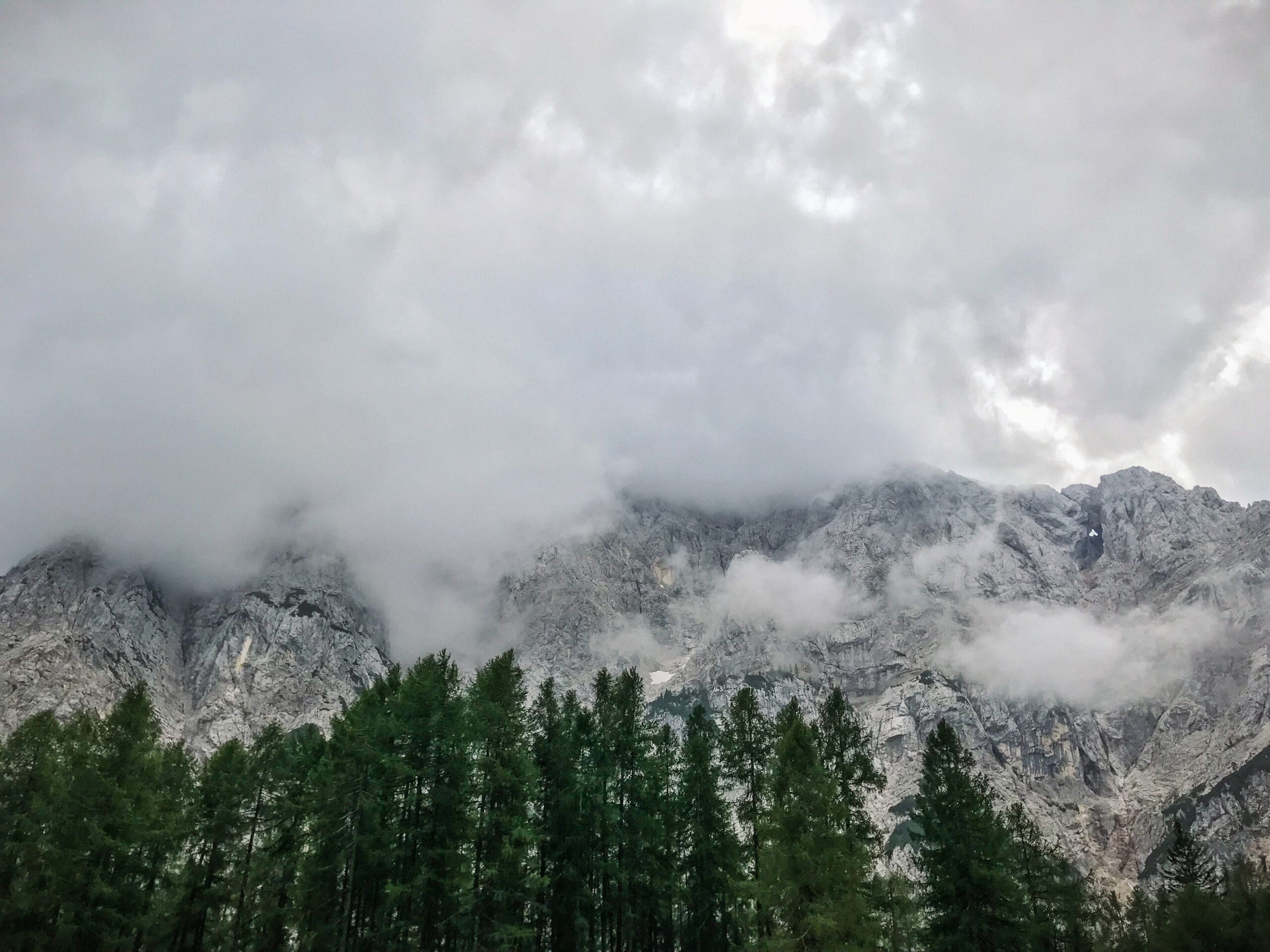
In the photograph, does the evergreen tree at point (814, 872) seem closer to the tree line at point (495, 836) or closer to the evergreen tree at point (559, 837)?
the tree line at point (495, 836)

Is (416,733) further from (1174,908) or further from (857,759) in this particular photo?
(1174,908)

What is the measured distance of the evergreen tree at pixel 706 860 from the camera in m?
40.3

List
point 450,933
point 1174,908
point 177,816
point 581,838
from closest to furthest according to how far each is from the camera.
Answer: point 450,933 < point 581,838 < point 177,816 < point 1174,908

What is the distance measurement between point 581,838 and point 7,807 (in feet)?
92.9

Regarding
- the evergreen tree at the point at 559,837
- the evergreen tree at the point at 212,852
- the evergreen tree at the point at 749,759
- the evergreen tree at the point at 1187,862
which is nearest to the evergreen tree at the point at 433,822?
the evergreen tree at the point at 559,837

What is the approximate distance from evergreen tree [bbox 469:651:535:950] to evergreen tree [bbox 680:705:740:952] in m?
9.24

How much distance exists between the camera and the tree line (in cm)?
3269

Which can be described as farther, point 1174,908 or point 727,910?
point 1174,908

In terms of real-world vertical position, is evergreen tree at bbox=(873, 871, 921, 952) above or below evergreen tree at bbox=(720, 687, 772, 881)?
below

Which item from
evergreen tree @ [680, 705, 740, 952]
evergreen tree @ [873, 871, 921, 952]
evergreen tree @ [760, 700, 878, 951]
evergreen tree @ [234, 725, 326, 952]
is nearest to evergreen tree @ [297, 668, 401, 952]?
evergreen tree @ [234, 725, 326, 952]

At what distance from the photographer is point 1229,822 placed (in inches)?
7721

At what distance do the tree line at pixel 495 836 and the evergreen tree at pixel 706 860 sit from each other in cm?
11

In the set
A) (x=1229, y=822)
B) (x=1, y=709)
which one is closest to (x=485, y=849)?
(x=1, y=709)

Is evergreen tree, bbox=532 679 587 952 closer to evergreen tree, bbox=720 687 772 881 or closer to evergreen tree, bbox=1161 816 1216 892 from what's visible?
evergreen tree, bbox=720 687 772 881
